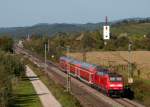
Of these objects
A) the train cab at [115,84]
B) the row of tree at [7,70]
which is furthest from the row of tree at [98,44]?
the train cab at [115,84]

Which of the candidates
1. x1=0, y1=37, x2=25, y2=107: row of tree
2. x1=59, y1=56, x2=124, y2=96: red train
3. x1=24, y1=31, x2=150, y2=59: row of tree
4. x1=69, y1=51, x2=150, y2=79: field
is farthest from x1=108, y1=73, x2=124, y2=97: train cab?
x1=24, y1=31, x2=150, y2=59: row of tree

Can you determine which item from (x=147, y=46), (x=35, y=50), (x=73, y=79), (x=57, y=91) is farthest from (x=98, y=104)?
(x=35, y=50)

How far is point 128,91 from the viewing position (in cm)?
5962

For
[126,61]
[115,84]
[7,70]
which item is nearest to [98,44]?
[126,61]

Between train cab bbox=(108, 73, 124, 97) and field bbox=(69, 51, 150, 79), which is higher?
train cab bbox=(108, 73, 124, 97)

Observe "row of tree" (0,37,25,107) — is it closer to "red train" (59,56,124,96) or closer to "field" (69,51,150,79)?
"red train" (59,56,124,96)

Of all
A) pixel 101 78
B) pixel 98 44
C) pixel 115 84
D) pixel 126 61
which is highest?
pixel 101 78

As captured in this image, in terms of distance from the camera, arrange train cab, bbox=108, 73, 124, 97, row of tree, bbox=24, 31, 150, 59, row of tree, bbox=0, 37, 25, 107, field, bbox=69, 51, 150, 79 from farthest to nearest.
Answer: row of tree, bbox=24, 31, 150, 59, field, bbox=69, 51, 150, 79, train cab, bbox=108, 73, 124, 97, row of tree, bbox=0, 37, 25, 107

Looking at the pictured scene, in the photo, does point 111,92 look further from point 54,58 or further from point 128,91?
point 54,58

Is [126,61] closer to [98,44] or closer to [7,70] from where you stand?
[7,70]

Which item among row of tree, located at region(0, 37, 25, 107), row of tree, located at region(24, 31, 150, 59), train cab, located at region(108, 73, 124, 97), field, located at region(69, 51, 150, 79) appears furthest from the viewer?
row of tree, located at region(24, 31, 150, 59)

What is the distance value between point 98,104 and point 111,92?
18.0 feet

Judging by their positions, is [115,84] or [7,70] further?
[7,70]

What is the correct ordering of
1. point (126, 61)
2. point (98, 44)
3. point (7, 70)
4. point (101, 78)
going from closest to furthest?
point (101, 78), point (7, 70), point (126, 61), point (98, 44)
